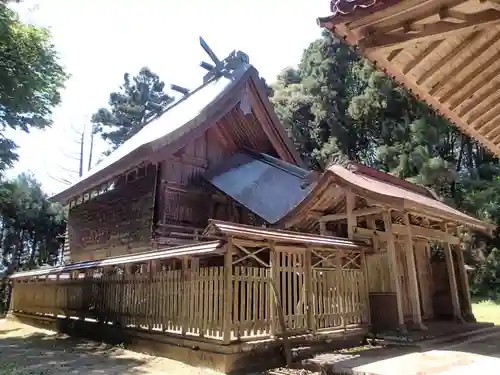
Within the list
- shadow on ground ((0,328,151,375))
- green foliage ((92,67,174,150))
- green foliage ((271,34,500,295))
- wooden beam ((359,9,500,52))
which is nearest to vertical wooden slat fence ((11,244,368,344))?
shadow on ground ((0,328,151,375))

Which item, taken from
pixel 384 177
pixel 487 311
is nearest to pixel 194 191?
pixel 384 177

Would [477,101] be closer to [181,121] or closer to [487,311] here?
[181,121]

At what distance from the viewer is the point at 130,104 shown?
3953 cm

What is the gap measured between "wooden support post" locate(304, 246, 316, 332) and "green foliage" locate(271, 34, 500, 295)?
840 cm

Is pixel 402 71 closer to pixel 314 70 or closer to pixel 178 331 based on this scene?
pixel 178 331

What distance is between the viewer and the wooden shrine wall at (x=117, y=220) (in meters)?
13.0

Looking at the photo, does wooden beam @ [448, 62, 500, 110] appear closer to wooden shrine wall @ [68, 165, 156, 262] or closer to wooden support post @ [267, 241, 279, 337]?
wooden support post @ [267, 241, 279, 337]

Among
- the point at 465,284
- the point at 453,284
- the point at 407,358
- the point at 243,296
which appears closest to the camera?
the point at 407,358

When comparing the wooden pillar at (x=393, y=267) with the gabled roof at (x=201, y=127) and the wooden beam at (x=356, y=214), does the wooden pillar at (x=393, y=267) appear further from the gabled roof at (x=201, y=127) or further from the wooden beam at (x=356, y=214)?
the gabled roof at (x=201, y=127)

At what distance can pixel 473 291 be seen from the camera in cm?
1941

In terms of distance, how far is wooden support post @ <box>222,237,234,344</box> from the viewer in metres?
6.71

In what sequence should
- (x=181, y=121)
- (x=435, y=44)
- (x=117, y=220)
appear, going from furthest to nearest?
(x=117, y=220)
(x=181, y=121)
(x=435, y=44)

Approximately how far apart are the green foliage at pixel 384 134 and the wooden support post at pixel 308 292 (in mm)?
8395

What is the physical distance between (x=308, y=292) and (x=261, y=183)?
596cm
